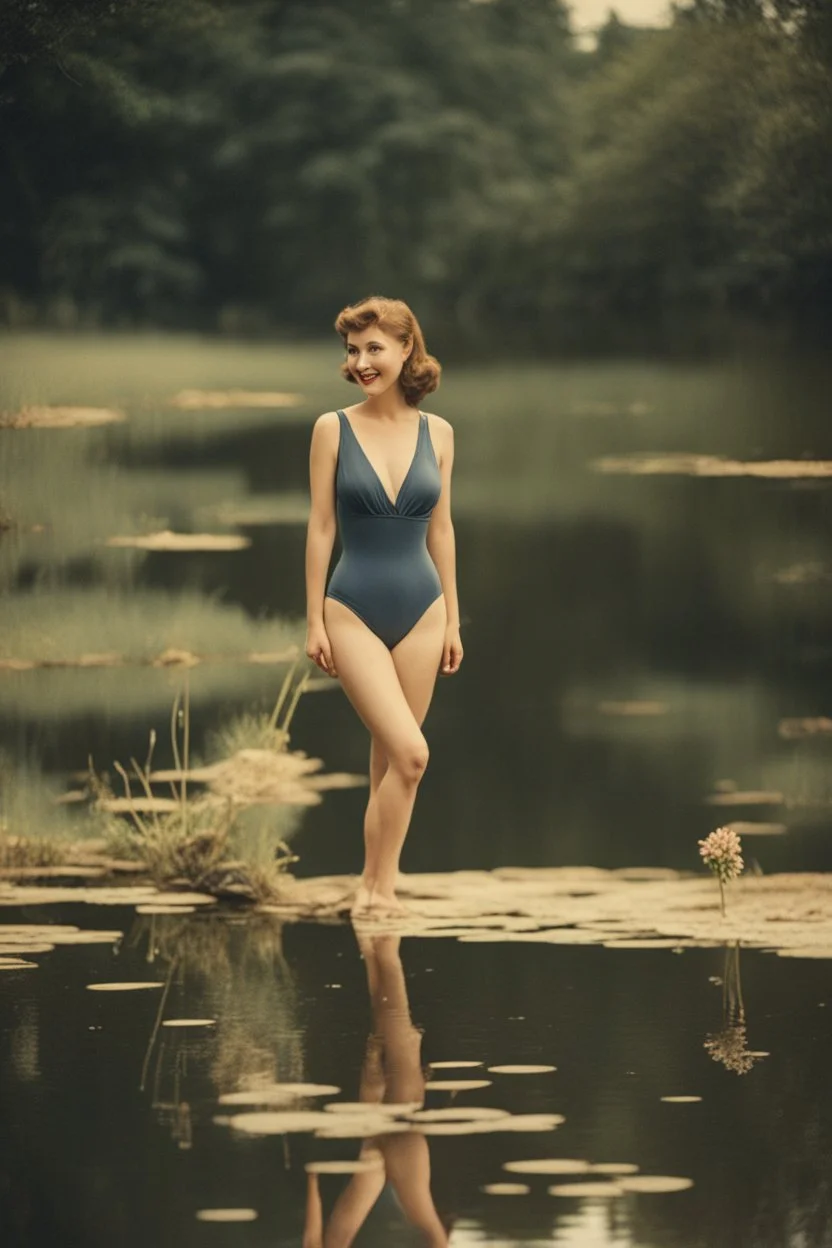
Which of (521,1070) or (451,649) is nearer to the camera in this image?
(521,1070)

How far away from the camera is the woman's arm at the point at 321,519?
5559mm

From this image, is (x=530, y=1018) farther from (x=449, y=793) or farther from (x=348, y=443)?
(x=449, y=793)

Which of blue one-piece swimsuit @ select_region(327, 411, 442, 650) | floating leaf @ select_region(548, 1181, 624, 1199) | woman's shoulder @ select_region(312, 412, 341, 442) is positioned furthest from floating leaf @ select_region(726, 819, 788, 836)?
floating leaf @ select_region(548, 1181, 624, 1199)

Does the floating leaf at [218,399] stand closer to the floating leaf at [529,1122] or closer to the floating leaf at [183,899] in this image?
the floating leaf at [183,899]

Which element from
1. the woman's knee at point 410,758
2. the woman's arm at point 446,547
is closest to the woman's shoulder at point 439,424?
the woman's arm at point 446,547

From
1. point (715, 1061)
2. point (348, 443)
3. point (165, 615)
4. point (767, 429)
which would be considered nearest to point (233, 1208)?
point (715, 1061)

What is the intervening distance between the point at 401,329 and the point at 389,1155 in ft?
6.60

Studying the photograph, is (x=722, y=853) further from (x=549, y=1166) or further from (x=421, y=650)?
(x=549, y=1166)

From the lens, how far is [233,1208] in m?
3.92

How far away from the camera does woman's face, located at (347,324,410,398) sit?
5539mm

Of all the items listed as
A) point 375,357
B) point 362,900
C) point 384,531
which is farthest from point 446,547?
point 362,900

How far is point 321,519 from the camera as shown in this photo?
5574 mm

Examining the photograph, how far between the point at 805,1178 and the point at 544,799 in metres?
3.08

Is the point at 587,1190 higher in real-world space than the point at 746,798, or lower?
lower
